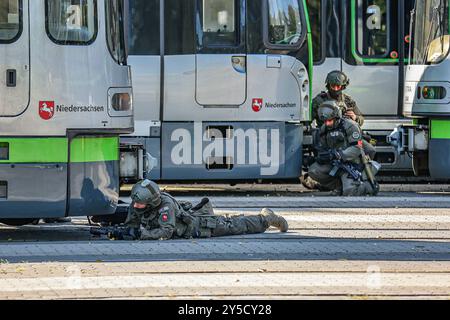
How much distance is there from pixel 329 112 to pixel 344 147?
490 millimetres

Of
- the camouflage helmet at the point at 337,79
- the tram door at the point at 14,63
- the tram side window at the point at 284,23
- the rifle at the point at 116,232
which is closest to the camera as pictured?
the tram door at the point at 14,63

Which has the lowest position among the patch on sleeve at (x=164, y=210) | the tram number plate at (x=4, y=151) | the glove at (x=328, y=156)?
the patch on sleeve at (x=164, y=210)

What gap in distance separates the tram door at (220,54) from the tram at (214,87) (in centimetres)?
1

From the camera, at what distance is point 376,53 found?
1866cm

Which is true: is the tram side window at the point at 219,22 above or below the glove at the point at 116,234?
above

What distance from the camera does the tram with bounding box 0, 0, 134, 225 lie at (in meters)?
12.0

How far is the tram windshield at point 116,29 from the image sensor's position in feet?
40.8

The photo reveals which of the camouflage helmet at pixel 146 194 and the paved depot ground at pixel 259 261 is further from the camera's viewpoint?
the camouflage helmet at pixel 146 194

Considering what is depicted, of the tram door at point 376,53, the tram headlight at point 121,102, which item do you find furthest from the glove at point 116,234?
the tram door at point 376,53

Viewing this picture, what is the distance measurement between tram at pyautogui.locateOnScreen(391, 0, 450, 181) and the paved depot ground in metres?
1.57

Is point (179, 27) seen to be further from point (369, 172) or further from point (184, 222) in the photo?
point (184, 222)

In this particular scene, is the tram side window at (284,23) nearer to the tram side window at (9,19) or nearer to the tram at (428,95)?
the tram at (428,95)

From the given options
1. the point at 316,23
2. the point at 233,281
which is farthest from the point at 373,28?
the point at 233,281

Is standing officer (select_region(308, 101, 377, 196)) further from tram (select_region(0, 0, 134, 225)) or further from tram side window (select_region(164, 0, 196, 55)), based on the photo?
tram (select_region(0, 0, 134, 225))
